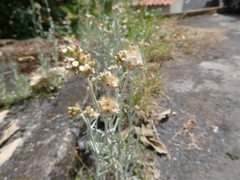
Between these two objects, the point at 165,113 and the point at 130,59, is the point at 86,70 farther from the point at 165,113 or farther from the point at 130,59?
the point at 165,113

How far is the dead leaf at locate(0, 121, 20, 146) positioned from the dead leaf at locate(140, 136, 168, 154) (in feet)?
3.66

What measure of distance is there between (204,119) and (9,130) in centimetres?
167

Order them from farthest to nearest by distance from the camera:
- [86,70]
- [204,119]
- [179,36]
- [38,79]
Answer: [179,36] → [38,79] → [204,119] → [86,70]

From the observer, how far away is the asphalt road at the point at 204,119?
1191mm

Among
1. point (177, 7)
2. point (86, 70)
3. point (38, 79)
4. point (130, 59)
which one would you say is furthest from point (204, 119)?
point (177, 7)

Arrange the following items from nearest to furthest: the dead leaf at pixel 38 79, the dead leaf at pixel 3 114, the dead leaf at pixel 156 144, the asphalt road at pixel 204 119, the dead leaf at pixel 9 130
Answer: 1. the asphalt road at pixel 204 119
2. the dead leaf at pixel 156 144
3. the dead leaf at pixel 9 130
4. the dead leaf at pixel 3 114
5. the dead leaf at pixel 38 79

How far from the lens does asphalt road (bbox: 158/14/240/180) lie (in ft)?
3.91

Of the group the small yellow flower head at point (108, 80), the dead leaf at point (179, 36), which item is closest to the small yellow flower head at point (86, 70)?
the small yellow flower head at point (108, 80)

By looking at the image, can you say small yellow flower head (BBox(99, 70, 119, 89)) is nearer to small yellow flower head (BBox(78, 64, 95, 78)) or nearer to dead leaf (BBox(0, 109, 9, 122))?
small yellow flower head (BBox(78, 64, 95, 78))

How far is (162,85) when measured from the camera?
206 cm

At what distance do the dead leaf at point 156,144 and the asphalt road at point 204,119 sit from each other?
46 millimetres

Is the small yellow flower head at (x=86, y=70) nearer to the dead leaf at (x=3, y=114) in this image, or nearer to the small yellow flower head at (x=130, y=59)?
the small yellow flower head at (x=130, y=59)

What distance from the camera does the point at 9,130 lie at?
5.33ft

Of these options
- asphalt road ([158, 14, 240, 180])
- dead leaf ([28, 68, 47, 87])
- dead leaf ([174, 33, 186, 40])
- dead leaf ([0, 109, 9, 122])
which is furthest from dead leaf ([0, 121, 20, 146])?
dead leaf ([174, 33, 186, 40])
